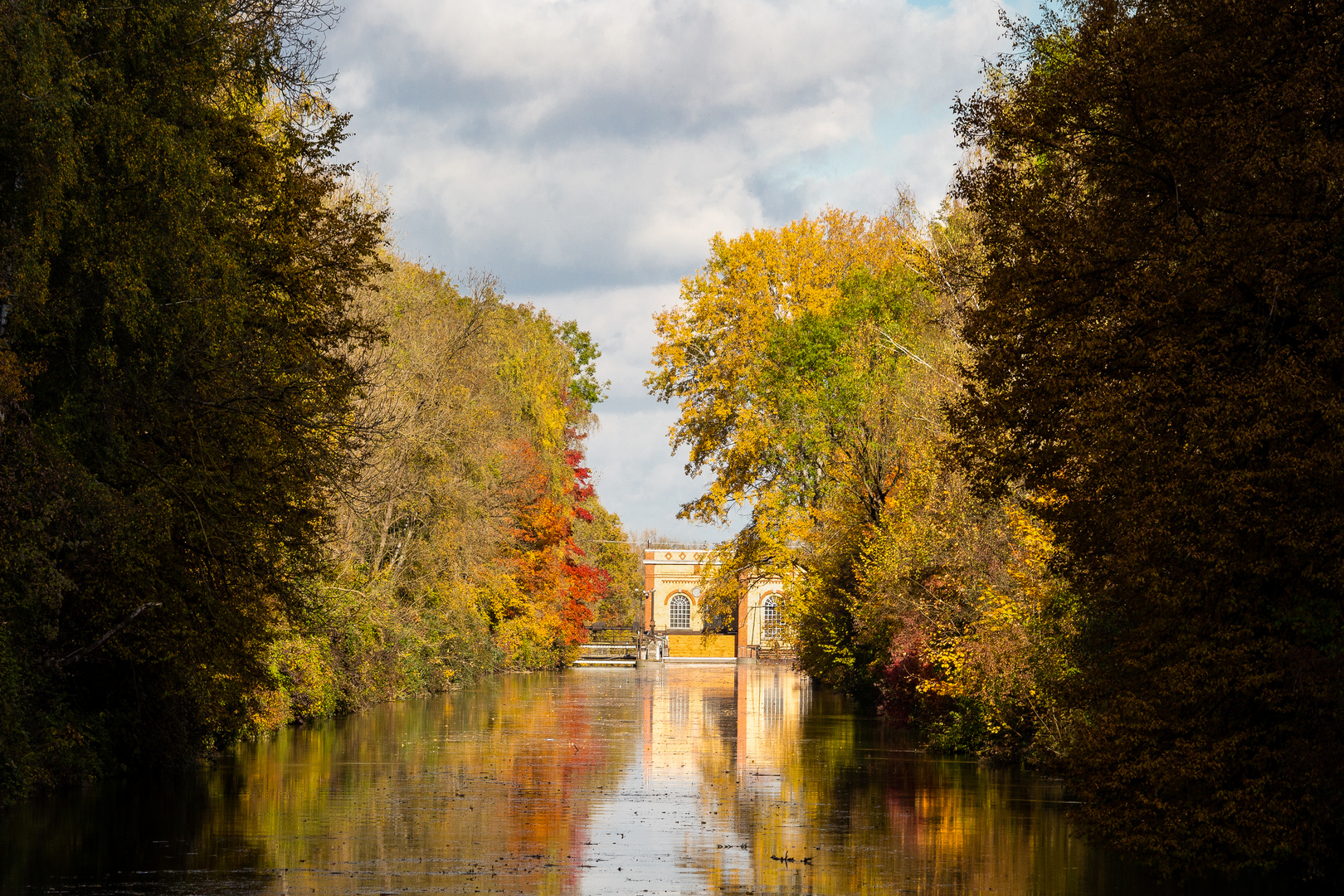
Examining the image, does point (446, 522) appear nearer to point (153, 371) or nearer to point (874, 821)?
point (153, 371)

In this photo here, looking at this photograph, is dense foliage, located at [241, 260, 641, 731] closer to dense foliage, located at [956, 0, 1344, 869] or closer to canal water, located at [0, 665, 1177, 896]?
canal water, located at [0, 665, 1177, 896]

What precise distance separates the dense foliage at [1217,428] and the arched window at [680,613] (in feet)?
270

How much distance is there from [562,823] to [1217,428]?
8.14 meters

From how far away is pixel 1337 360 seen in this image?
40.6ft

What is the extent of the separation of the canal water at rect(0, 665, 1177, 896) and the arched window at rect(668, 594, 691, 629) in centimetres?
6830

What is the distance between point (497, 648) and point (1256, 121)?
4336 centimetres

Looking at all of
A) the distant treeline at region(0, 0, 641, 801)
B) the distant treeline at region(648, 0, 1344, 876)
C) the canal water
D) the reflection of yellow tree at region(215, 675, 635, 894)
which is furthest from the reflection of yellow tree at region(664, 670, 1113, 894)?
the distant treeline at region(0, 0, 641, 801)

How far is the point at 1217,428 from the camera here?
12227mm

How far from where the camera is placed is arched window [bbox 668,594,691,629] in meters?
96.1

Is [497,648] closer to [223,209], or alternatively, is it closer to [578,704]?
[578,704]

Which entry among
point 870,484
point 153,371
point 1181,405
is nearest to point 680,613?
point 870,484

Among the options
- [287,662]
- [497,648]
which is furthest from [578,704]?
[497,648]

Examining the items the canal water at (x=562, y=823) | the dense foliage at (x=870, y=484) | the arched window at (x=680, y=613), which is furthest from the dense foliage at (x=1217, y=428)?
Answer: the arched window at (x=680, y=613)

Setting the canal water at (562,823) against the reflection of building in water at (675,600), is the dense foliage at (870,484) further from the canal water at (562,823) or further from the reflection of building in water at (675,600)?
the reflection of building in water at (675,600)
